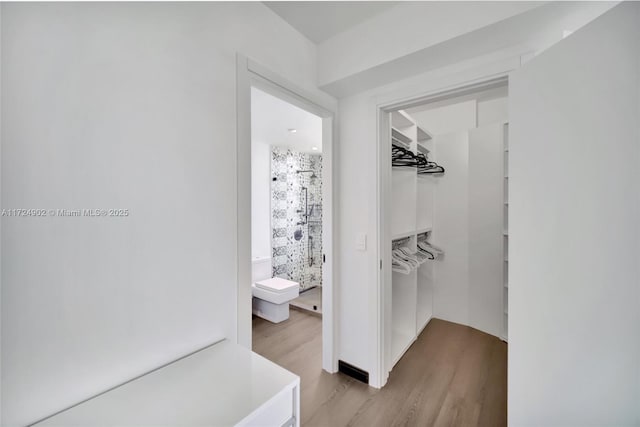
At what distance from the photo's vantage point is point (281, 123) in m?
3.03

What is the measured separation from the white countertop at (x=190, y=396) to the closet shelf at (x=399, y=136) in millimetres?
1957

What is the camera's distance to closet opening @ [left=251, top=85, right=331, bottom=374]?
226 cm

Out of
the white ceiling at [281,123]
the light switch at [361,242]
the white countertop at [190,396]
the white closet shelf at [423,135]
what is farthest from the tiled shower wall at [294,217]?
the white countertop at [190,396]

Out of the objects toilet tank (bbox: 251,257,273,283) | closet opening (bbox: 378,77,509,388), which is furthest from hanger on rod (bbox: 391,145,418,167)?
toilet tank (bbox: 251,257,273,283)

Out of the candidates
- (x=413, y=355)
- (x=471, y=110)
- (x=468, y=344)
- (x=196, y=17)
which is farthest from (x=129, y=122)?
(x=471, y=110)

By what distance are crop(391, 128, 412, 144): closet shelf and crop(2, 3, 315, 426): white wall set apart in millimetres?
1422

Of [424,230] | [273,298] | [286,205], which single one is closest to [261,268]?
[273,298]

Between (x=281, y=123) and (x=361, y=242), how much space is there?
182 cm

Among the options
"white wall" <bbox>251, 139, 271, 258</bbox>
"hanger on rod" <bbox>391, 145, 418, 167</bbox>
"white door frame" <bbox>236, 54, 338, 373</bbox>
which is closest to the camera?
"white door frame" <bbox>236, 54, 338, 373</bbox>

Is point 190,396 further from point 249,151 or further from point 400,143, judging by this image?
point 400,143

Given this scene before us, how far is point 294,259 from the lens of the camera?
445cm

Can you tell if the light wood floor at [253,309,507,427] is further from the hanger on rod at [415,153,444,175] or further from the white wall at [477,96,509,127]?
the white wall at [477,96,509,127]

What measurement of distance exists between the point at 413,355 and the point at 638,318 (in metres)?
1.83

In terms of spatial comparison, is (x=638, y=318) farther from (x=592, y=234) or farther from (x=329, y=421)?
(x=329, y=421)
